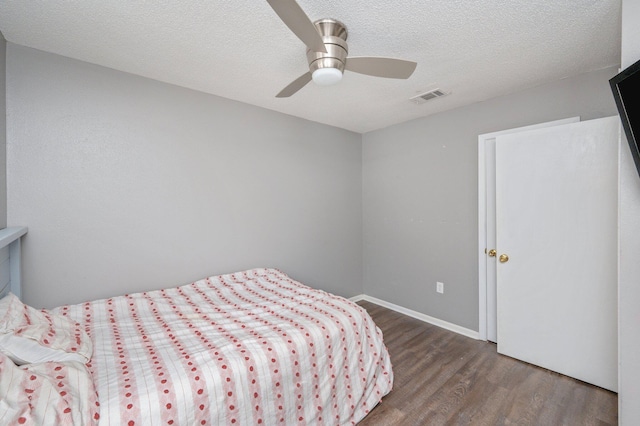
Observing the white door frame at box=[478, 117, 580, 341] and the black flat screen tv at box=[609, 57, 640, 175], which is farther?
the white door frame at box=[478, 117, 580, 341]

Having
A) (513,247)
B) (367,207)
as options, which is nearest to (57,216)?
(367,207)

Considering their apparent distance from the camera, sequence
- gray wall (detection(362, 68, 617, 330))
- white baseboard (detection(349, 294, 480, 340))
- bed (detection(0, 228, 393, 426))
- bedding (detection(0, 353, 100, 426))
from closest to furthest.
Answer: bedding (detection(0, 353, 100, 426)) → bed (detection(0, 228, 393, 426)) → gray wall (detection(362, 68, 617, 330)) → white baseboard (detection(349, 294, 480, 340))

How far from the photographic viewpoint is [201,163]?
2.51 meters

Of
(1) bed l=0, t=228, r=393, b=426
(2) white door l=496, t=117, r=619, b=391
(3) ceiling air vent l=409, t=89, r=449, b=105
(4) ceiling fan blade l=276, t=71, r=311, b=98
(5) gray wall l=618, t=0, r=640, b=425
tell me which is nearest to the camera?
(1) bed l=0, t=228, r=393, b=426

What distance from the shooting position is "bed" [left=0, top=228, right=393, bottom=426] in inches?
40.0

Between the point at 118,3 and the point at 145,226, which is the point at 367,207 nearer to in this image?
the point at 145,226

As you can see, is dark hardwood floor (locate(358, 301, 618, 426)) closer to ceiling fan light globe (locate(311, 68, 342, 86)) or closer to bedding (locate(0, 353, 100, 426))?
bedding (locate(0, 353, 100, 426))

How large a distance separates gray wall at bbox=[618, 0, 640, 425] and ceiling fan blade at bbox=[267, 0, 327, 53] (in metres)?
1.52

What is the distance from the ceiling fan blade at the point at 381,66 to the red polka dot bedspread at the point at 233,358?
154 centimetres

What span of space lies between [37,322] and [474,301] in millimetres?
3337

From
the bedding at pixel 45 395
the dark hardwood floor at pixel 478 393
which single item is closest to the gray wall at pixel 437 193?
the dark hardwood floor at pixel 478 393

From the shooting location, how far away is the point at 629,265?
55.3 inches

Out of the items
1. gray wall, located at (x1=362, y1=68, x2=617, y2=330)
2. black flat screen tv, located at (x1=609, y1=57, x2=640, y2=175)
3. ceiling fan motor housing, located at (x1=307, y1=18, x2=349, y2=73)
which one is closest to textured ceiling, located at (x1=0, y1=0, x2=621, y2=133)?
ceiling fan motor housing, located at (x1=307, y1=18, x2=349, y2=73)

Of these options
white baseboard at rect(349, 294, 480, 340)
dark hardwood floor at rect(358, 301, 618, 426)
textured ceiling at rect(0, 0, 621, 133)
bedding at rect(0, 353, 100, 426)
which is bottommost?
dark hardwood floor at rect(358, 301, 618, 426)
